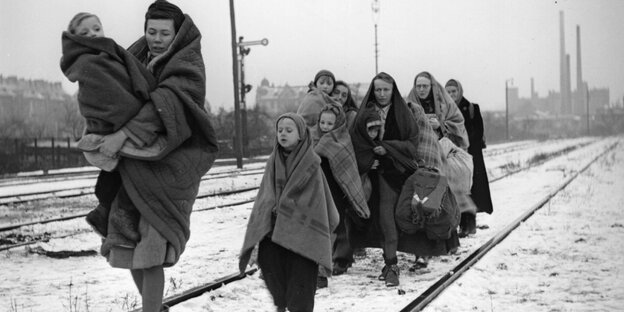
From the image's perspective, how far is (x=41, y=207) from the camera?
40.0 feet

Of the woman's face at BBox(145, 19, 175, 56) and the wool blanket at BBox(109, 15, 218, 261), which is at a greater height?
the woman's face at BBox(145, 19, 175, 56)

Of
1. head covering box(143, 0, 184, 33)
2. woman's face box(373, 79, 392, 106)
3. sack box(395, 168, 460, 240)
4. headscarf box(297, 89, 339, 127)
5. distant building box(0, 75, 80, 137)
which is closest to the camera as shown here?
head covering box(143, 0, 184, 33)

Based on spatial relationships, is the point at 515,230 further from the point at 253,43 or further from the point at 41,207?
the point at 253,43

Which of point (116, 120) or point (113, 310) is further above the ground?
point (116, 120)

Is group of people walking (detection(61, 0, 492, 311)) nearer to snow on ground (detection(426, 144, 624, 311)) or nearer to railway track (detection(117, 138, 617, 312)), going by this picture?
railway track (detection(117, 138, 617, 312))

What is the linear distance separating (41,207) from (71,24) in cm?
1007

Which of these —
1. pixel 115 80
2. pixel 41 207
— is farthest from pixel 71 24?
pixel 41 207

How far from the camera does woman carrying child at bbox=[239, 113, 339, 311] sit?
14.0 feet

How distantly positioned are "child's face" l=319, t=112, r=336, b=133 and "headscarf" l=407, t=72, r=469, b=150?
1.77m

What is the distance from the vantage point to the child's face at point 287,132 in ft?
14.4

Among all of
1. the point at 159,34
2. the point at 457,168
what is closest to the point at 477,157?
the point at 457,168

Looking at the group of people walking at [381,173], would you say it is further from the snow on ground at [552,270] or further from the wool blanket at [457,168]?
the wool blanket at [457,168]

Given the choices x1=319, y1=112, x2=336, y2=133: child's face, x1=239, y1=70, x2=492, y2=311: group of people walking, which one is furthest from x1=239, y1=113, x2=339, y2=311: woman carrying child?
x1=319, y1=112, x2=336, y2=133: child's face

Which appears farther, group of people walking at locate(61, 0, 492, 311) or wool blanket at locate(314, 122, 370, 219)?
wool blanket at locate(314, 122, 370, 219)
